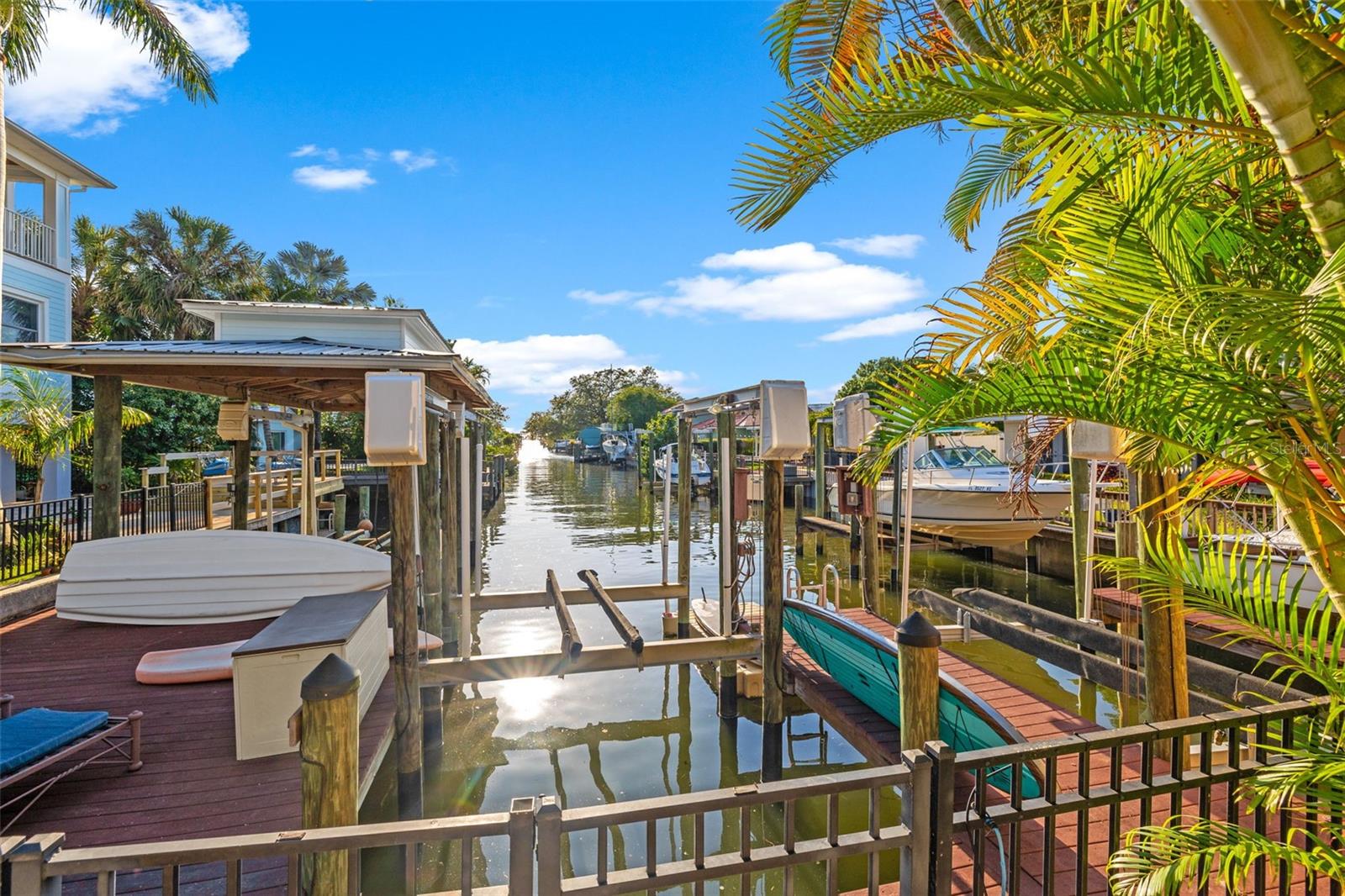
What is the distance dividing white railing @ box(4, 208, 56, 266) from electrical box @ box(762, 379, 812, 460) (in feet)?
57.0

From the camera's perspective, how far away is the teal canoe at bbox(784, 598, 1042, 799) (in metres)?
4.43

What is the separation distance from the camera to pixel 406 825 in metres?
2.12

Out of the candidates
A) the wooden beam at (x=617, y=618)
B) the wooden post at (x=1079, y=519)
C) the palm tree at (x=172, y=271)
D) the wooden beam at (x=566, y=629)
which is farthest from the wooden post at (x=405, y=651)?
the palm tree at (x=172, y=271)

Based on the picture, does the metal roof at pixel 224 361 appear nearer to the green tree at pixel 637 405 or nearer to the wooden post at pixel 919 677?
the wooden post at pixel 919 677

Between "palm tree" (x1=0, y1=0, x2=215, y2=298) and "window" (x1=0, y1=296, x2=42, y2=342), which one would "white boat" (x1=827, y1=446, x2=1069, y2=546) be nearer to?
"palm tree" (x1=0, y1=0, x2=215, y2=298)

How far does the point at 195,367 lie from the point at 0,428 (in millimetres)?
7876

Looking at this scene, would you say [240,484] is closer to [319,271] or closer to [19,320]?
[19,320]

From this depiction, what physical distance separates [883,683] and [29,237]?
19745 mm

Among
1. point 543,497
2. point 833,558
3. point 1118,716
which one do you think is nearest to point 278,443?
point 543,497

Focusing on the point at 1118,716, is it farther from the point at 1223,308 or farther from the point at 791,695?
the point at 1223,308

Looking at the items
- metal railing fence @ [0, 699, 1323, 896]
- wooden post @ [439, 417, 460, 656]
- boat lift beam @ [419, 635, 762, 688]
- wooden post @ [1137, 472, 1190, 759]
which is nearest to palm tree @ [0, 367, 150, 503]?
wooden post @ [439, 417, 460, 656]

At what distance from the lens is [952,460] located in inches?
685

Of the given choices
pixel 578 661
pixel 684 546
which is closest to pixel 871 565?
pixel 684 546

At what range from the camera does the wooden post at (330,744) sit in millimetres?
2859
